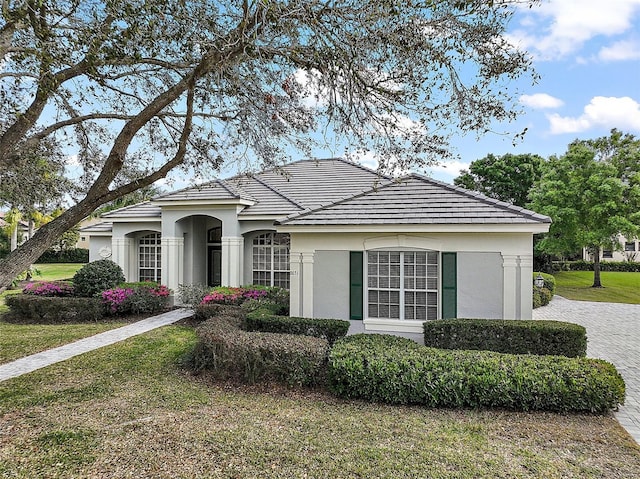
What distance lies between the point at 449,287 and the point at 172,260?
11.5 meters

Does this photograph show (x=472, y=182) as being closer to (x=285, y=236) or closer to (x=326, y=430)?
(x=285, y=236)

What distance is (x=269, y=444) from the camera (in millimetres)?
5078

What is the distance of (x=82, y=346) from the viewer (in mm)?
10383

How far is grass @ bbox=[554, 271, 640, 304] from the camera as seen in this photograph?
75.2 ft

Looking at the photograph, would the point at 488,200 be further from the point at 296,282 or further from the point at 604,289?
the point at 604,289

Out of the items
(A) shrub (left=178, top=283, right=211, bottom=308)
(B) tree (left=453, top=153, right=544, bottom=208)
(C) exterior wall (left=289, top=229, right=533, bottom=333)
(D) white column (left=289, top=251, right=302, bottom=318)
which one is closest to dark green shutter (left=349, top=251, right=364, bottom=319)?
(C) exterior wall (left=289, top=229, right=533, bottom=333)

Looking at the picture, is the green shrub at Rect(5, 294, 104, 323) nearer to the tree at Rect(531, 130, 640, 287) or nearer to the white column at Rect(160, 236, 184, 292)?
Result: the white column at Rect(160, 236, 184, 292)

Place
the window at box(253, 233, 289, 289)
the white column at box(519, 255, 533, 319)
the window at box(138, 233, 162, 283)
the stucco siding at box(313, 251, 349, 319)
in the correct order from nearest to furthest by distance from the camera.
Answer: the white column at box(519, 255, 533, 319), the stucco siding at box(313, 251, 349, 319), the window at box(253, 233, 289, 289), the window at box(138, 233, 162, 283)

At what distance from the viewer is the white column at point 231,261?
15.3 meters

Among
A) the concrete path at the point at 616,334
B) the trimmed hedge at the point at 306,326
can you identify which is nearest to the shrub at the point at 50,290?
the trimmed hedge at the point at 306,326

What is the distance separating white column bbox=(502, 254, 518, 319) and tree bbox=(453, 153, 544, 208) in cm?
2741

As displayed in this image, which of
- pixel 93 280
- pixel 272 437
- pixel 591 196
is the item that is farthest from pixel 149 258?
pixel 591 196

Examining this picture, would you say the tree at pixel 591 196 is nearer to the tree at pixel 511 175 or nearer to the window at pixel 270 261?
the tree at pixel 511 175

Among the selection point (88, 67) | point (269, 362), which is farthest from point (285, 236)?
point (88, 67)
